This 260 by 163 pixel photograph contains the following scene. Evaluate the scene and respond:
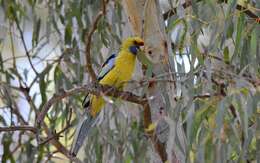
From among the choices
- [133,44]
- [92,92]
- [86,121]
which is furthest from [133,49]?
[92,92]

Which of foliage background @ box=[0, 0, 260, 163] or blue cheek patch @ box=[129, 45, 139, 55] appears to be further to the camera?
blue cheek patch @ box=[129, 45, 139, 55]

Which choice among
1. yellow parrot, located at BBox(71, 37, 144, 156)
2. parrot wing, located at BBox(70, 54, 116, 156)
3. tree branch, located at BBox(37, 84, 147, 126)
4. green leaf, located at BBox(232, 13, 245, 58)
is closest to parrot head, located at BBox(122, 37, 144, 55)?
yellow parrot, located at BBox(71, 37, 144, 156)

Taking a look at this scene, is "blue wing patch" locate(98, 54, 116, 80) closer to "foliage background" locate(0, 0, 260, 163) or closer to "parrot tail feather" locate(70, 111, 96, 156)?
"foliage background" locate(0, 0, 260, 163)

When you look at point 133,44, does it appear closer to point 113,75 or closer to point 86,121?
point 113,75

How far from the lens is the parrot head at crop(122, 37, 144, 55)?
8.91 feet

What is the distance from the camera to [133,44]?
Result: 111 inches

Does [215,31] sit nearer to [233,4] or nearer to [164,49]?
[233,4]

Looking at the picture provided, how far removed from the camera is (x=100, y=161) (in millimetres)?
2770

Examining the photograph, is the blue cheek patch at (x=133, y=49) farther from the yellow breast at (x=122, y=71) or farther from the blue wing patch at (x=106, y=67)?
the blue wing patch at (x=106, y=67)

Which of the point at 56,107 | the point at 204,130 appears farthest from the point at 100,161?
the point at 204,130

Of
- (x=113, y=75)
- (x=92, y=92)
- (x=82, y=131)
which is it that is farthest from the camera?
(x=113, y=75)

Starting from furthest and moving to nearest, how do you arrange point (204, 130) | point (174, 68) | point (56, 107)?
point (56, 107)
point (174, 68)
point (204, 130)

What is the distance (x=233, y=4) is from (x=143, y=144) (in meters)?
0.89

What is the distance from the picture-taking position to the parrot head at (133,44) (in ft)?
8.91
